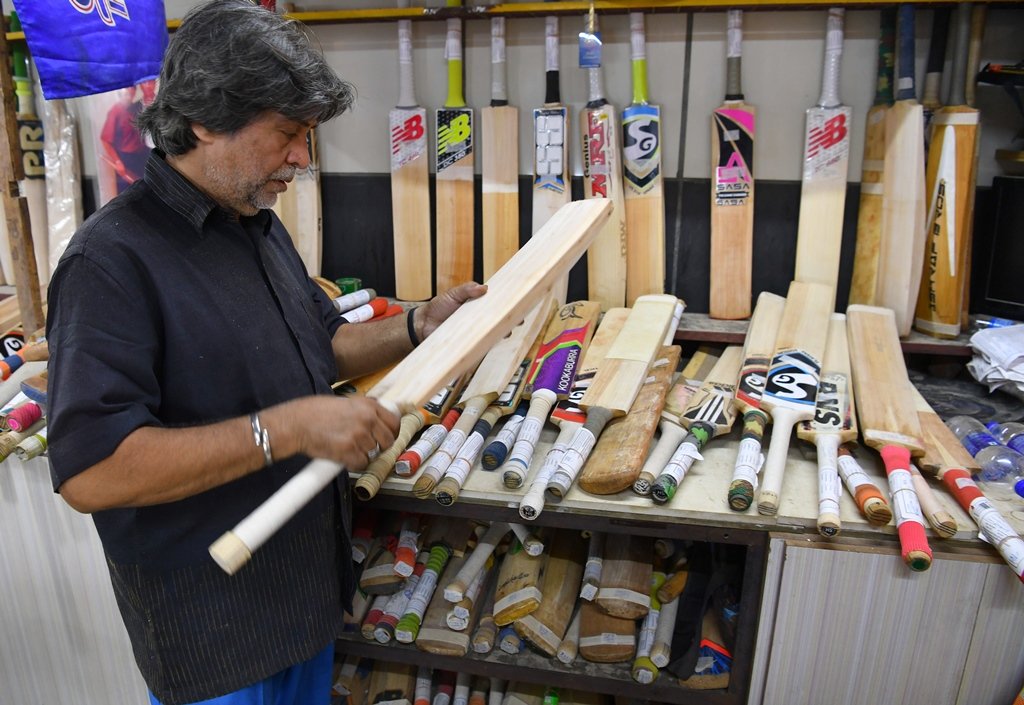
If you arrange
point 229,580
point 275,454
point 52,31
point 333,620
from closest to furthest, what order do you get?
point 275,454 < point 229,580 < point 333,620 < point 52,31

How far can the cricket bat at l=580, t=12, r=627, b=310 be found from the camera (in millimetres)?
2192

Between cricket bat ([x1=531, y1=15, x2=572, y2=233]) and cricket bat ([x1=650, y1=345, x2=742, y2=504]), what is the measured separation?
2.36ft

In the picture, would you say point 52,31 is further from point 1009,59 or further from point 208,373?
point 1009,59

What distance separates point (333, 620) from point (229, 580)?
A: 0.91ft

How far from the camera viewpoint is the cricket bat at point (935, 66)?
6.60 feet

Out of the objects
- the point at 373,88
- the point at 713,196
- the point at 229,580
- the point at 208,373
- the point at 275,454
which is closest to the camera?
the point at 275,454

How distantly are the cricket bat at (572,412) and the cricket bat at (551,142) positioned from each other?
16.0 inches

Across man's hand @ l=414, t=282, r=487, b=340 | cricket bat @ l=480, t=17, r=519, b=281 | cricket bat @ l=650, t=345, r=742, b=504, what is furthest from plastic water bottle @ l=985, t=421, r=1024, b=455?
cricket bat @ l=480, t=17, r=519, b=281

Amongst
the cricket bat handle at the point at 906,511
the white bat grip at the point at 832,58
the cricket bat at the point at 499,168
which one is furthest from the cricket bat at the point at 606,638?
the white bat grip at the point at 832,58

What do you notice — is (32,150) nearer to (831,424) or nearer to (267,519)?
(267,519)

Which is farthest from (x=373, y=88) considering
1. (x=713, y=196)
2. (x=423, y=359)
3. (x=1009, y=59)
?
(x=1009, y=59)

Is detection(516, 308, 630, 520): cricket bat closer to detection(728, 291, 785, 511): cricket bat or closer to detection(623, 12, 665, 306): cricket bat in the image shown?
detection(623, 12, 665, 306): cricket bat

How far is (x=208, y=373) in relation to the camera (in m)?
1.17

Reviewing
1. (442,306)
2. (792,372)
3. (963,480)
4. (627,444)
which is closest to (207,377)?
(442,306)
